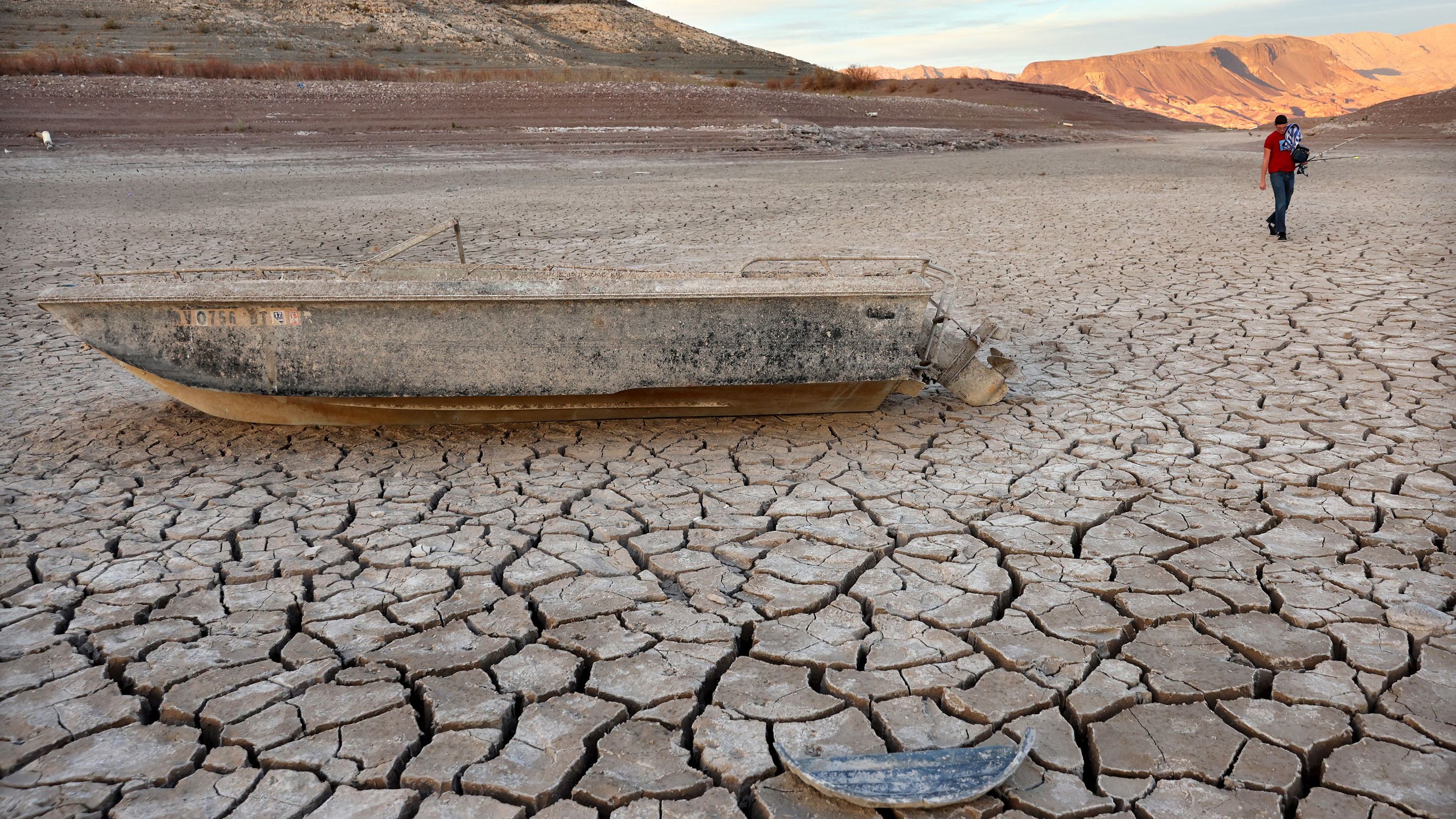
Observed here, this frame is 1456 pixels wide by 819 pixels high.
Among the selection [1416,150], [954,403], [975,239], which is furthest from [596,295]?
[1416,150]

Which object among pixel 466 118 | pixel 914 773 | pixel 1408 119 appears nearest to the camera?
pixel 914 773

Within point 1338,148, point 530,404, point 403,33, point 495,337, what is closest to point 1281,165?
point 530,404

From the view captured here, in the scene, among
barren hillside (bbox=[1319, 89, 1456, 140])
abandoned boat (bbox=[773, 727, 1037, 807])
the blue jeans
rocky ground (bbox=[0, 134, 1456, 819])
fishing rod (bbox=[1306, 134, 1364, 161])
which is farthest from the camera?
barren hillside (bbox=[1319, 89, 1456, 140])

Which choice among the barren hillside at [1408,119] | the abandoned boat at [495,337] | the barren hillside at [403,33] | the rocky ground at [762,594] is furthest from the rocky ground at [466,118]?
the abandoned boat at [495,337]

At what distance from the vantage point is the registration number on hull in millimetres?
3736

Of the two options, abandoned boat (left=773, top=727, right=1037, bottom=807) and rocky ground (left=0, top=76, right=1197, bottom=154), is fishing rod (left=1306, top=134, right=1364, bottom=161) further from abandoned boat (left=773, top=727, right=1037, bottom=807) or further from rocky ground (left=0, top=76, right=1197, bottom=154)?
abandoned boat (left=773, top=727, right=1037, bottom=807)

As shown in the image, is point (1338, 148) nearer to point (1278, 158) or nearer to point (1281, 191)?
point (1281, 191)

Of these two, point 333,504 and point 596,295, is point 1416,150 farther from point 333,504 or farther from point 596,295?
point 333,504

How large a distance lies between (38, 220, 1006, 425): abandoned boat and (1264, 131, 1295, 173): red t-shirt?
624 cm

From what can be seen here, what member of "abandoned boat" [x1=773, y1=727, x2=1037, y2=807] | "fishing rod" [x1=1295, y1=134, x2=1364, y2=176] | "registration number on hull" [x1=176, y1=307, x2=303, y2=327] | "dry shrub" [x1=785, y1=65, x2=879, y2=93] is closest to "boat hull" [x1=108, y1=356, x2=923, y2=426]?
"registration number on hull" [x1=176, y1=307, x2=303, y2=327]

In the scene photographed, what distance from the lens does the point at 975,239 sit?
9.26 meters

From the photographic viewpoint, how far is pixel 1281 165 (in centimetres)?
819

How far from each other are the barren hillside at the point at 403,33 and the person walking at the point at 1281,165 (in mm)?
31026

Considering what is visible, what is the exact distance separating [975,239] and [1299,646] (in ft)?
24.0
